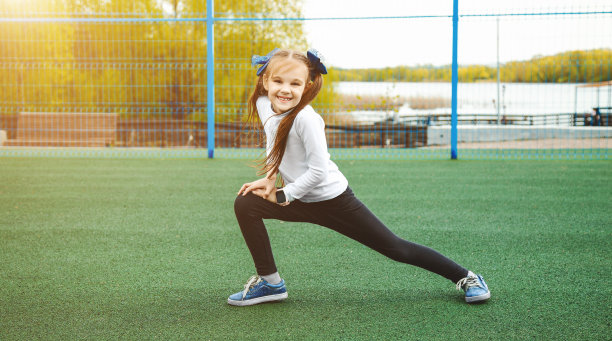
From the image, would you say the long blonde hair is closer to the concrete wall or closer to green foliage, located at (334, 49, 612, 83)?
green foliage, located at (334, 49, 612, 83)

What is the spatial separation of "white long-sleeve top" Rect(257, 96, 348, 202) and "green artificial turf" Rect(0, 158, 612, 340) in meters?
0.55

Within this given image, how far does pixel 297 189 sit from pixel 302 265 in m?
1.01

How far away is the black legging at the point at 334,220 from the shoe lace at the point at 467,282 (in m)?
0.17

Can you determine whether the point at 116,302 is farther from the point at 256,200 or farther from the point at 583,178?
the point at 583,178

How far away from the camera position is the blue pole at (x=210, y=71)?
8.54 meters

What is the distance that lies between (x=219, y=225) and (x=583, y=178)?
14.3 ft

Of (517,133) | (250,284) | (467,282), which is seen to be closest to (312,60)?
(250,284)

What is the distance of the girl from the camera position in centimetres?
251

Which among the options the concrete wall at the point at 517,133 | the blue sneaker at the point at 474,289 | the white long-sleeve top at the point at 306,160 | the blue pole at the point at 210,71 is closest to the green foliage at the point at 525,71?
the concrete wall at the point at 517,133

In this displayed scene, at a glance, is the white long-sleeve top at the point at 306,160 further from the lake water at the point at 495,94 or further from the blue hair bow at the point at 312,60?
the lake water at the point at 495,94

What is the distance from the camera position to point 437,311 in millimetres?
2660

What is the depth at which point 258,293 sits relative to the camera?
2.78m

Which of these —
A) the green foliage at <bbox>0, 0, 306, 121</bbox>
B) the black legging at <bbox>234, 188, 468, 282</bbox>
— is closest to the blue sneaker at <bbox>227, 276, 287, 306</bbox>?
the black legging at <bbox>234, 188, 468, 282</bbox>

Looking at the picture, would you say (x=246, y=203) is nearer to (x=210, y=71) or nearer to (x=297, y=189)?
(x=297, y=189)
